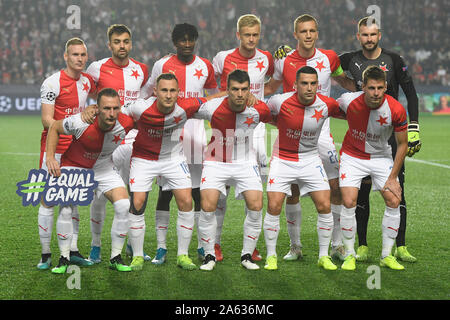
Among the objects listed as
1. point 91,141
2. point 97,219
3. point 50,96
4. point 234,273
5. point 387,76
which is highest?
point 387,76

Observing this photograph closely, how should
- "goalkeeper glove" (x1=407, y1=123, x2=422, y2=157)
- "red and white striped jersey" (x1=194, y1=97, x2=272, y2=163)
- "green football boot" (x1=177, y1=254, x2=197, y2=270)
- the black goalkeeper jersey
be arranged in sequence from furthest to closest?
the black goalkeeper jersey
"goalkeeper glove" (x1=407, y1=123, x2=422, y2=157)
"red and white striped jersey" (x1=194, y1=97, x2=272, y2=163)
"green football boot" (x1=177, y1=254, x2=197, y2=270)

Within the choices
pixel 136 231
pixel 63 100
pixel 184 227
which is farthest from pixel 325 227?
pixel 63 100

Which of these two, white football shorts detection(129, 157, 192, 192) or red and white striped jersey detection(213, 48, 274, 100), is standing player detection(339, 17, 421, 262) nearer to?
red and white striped jersey detection(213, 48, 274, 100)

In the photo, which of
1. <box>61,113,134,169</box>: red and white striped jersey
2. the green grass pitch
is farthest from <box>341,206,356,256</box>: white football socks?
<box>61,113,134,169</box>: red and white striped jersey

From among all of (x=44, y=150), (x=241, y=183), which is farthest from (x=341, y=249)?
(x=44, y=150)

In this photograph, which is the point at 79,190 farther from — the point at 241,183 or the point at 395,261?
the point at 395,261

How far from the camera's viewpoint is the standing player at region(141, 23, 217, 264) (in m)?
6.07

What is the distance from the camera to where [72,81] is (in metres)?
5.87

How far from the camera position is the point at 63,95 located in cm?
582

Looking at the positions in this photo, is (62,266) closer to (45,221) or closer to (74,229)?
(45,221)

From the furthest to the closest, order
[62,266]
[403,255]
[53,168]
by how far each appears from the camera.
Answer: [403,255], [62,266], [53,168]

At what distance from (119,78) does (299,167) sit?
1922 mm

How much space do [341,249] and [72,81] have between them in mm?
2990

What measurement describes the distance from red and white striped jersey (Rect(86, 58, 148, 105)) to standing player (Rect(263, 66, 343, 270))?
4.59 ft
